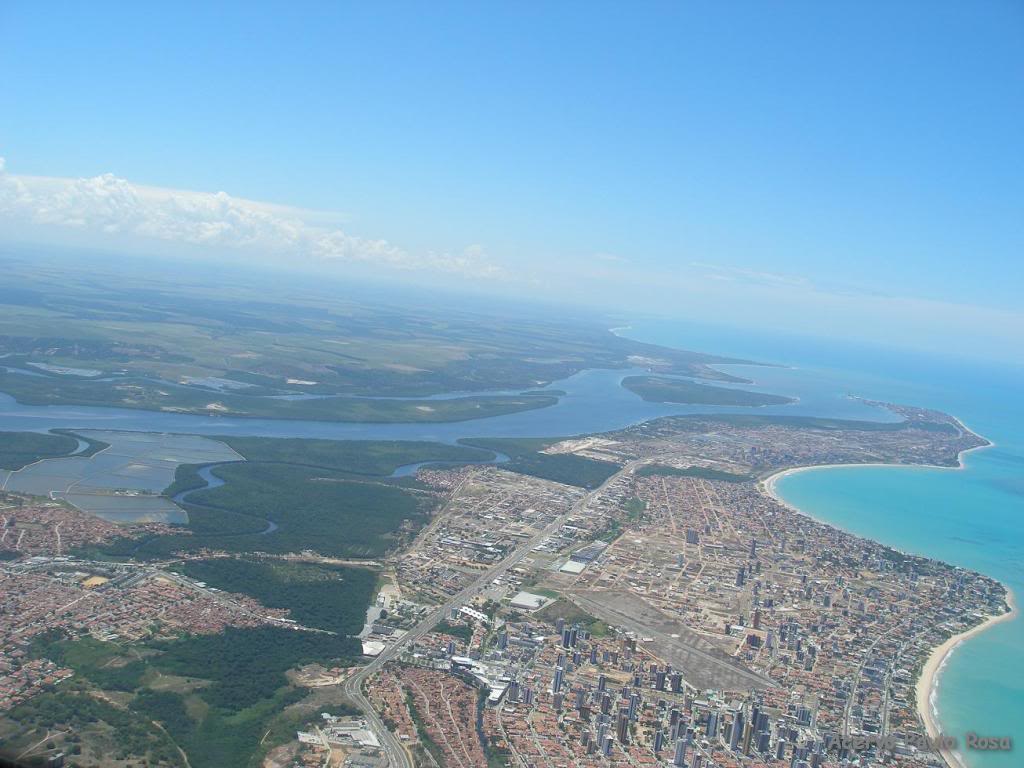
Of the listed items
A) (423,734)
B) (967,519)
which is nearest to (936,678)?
(423,734)

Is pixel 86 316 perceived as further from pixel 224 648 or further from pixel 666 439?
pixel 224 648

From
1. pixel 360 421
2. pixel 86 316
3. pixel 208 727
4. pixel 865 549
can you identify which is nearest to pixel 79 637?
pixel 208 727

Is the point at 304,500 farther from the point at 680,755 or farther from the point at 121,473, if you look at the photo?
the point at 680,755

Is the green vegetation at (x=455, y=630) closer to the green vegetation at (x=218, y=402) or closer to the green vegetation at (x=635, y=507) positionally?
the green vegetation at (x=635, y=507)

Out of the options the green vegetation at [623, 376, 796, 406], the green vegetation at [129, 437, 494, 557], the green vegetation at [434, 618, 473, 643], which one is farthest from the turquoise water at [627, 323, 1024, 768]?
the green vegetation at [129, 437, 494, 557]

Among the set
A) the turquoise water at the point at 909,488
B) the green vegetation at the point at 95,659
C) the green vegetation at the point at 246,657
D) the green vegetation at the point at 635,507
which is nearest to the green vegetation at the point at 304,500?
the turquoise water at the point at 909,488
